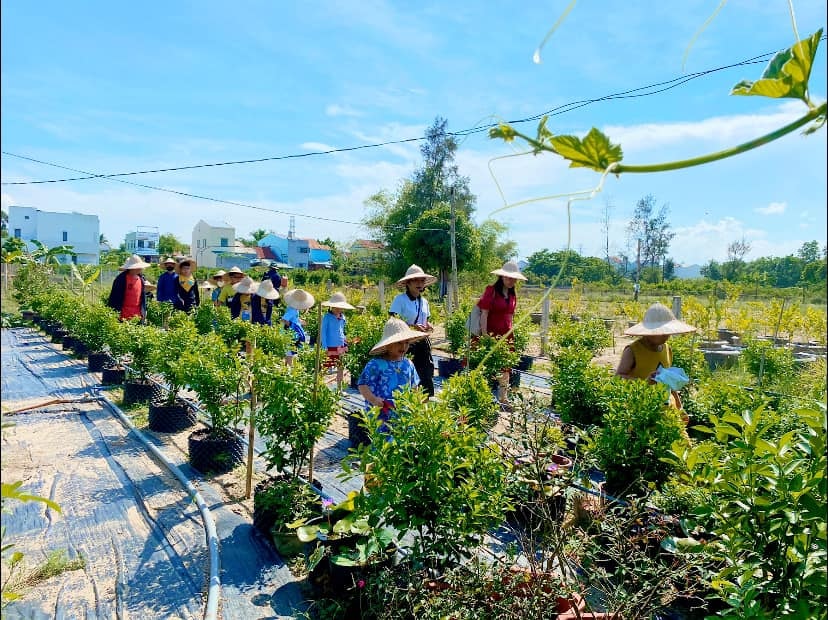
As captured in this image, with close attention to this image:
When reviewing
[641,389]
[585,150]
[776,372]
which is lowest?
[776,372]

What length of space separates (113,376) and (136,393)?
1.55 metres

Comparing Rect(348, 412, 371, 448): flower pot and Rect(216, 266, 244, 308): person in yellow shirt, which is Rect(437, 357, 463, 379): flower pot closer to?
Rect(348, 412, 371, 448): flower pot

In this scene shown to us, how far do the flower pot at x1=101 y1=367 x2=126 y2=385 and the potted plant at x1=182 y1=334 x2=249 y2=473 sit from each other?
13.1ft

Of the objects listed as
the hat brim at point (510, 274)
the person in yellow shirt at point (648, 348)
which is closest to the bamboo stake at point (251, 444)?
the hat brim at point (510, 274)

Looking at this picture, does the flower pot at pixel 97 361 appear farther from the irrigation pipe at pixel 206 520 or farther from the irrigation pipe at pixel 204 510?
the irrigation pipe at pixel 206 520

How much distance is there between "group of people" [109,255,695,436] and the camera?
4.07m

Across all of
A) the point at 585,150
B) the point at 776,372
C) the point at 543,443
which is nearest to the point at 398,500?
the point at 543,443

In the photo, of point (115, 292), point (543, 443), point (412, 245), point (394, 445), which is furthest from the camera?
point (412, 245)

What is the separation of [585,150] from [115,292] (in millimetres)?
9051

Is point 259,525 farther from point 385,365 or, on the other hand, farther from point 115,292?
point 115,292

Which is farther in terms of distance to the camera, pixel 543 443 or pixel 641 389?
pixel 641 389

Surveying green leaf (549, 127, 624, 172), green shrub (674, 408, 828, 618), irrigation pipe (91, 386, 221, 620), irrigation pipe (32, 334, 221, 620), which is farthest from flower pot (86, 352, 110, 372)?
green leaf (549, 127, 624, 172)

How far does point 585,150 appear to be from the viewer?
608mm

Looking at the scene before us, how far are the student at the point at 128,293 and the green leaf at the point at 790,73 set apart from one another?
8853 mm
